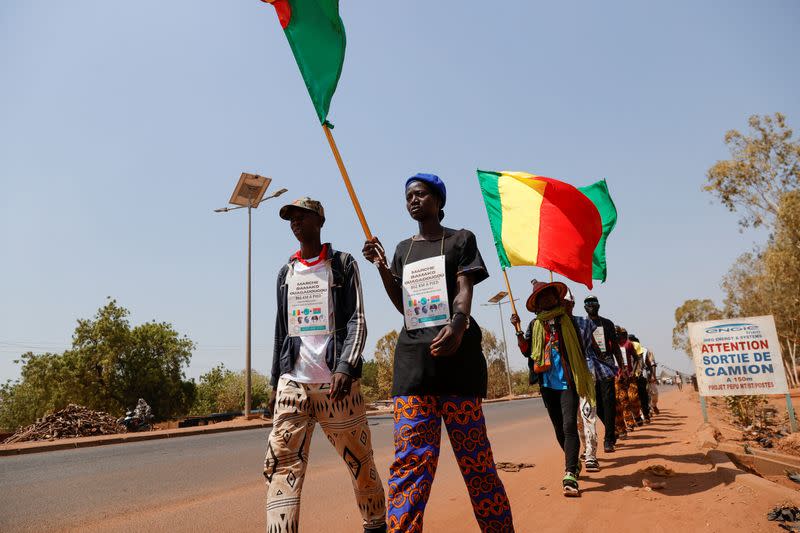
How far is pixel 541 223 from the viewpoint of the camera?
6203 mm

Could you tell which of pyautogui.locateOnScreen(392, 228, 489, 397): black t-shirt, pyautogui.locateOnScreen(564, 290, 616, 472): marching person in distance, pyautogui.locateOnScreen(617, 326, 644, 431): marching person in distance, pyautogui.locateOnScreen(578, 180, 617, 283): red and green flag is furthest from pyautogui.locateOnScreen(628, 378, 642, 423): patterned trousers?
pyautogui.locateOnScreen(392, 228, 489, 397): black t-shirt

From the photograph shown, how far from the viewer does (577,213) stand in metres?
6.37

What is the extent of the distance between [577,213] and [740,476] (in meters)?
3.14

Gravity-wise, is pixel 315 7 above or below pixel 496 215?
above

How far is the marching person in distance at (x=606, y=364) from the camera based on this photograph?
7242mm

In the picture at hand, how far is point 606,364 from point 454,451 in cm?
536

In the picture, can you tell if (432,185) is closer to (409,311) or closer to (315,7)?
(409,311)

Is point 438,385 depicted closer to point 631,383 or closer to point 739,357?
point 739,357

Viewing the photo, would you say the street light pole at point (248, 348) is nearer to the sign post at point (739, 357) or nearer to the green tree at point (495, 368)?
the sign post at point (739, 357)

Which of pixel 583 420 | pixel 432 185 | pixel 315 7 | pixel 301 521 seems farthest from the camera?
pixel 583 420

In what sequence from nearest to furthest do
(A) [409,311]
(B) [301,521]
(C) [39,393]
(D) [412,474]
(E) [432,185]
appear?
1. (D) [412,474]
2. (A) [409,311]
3. (E) [432,185]
4. (B) [301,521]
5. (C) [39,393]

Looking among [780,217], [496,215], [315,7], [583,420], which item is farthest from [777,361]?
[780,217]

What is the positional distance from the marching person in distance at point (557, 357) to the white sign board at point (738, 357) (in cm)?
435

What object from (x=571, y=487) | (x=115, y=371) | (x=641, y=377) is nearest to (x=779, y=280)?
(x=641, y=377)
